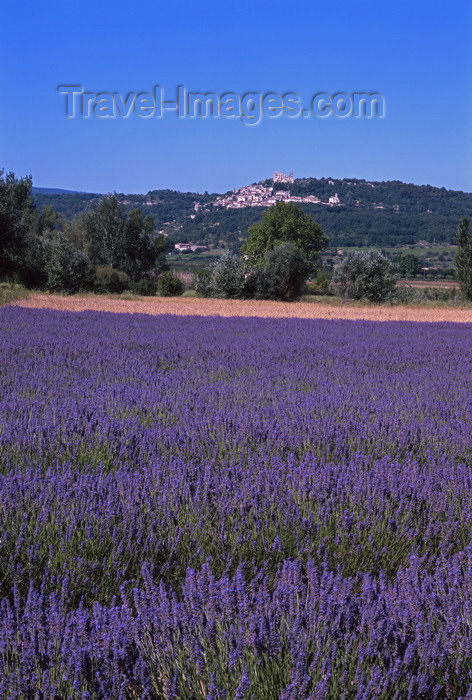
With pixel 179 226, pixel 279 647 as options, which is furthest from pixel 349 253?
pixel 179 226

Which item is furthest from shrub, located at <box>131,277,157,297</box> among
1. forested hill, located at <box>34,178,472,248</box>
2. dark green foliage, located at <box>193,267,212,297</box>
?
forested hill, located at <box>34,178,472,248</box>

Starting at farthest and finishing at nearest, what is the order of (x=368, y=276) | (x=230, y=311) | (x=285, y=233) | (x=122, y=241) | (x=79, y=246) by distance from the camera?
(x=285, y=233) → (x=79, y=246) → (x=122, y=241) → (x=368, y=276) → (x=230, y=311)

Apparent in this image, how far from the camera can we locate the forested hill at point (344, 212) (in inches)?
3716

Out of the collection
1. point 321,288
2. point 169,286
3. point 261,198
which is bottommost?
point 169,286

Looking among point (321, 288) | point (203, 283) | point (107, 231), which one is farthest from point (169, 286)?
point (107, 231)

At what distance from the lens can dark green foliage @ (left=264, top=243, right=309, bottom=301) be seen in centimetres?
3731

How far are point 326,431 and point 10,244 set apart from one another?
103 ft

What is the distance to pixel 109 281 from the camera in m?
38.4

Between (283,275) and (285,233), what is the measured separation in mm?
19960

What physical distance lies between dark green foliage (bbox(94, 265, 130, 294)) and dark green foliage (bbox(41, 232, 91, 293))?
1903 mm

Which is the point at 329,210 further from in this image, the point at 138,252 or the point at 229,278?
the point at 229,278

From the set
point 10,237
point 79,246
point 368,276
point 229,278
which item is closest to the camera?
point 10,237

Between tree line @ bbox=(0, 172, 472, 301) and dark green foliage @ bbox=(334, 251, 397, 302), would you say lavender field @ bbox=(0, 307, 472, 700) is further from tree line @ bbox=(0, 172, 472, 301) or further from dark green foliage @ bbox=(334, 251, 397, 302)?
dark green foliage @ bbox=(334, 251, 397, 302)

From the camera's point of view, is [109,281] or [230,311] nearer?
[230,311]
